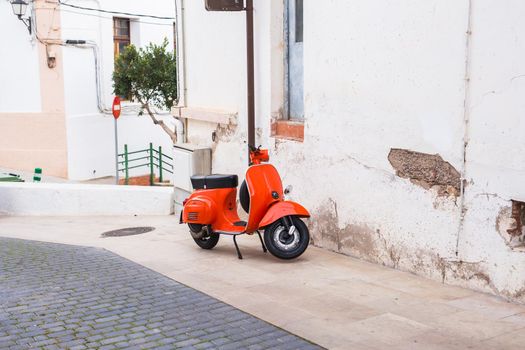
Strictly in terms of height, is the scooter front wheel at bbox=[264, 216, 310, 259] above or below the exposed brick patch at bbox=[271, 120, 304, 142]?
below

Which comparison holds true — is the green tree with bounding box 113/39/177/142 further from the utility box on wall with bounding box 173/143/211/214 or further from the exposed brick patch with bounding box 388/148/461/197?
the exposed brick patch with bounding box 388/148/461/197

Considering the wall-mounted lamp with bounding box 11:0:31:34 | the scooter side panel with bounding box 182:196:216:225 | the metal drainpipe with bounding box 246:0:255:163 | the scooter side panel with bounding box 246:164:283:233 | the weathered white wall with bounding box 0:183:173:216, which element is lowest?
the weathered white wall with bounding box 0:183:173:216

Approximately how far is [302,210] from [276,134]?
1.89 m

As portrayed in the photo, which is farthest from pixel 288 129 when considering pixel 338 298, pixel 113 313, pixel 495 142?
pixel 113 313

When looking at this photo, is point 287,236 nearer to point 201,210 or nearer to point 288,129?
point 201,210

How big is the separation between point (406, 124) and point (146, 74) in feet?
56.0

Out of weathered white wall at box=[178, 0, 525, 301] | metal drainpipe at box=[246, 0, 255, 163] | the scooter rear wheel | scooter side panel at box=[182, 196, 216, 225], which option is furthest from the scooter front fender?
metal drainpipe at box=[246, 0, 255, 163]

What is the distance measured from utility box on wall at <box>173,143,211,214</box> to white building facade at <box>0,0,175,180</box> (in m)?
12.3

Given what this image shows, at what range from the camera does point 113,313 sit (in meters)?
5.89

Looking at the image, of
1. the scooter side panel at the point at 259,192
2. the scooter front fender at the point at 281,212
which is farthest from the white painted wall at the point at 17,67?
the scooter front fender at the point at 281,212

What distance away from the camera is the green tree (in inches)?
900

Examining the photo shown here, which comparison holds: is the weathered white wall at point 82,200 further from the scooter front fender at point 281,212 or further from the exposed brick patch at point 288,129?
the scooter front fender at point 281,212

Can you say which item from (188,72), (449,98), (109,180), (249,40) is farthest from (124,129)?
(449,98)

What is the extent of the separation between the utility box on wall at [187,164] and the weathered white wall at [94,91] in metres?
12.4
